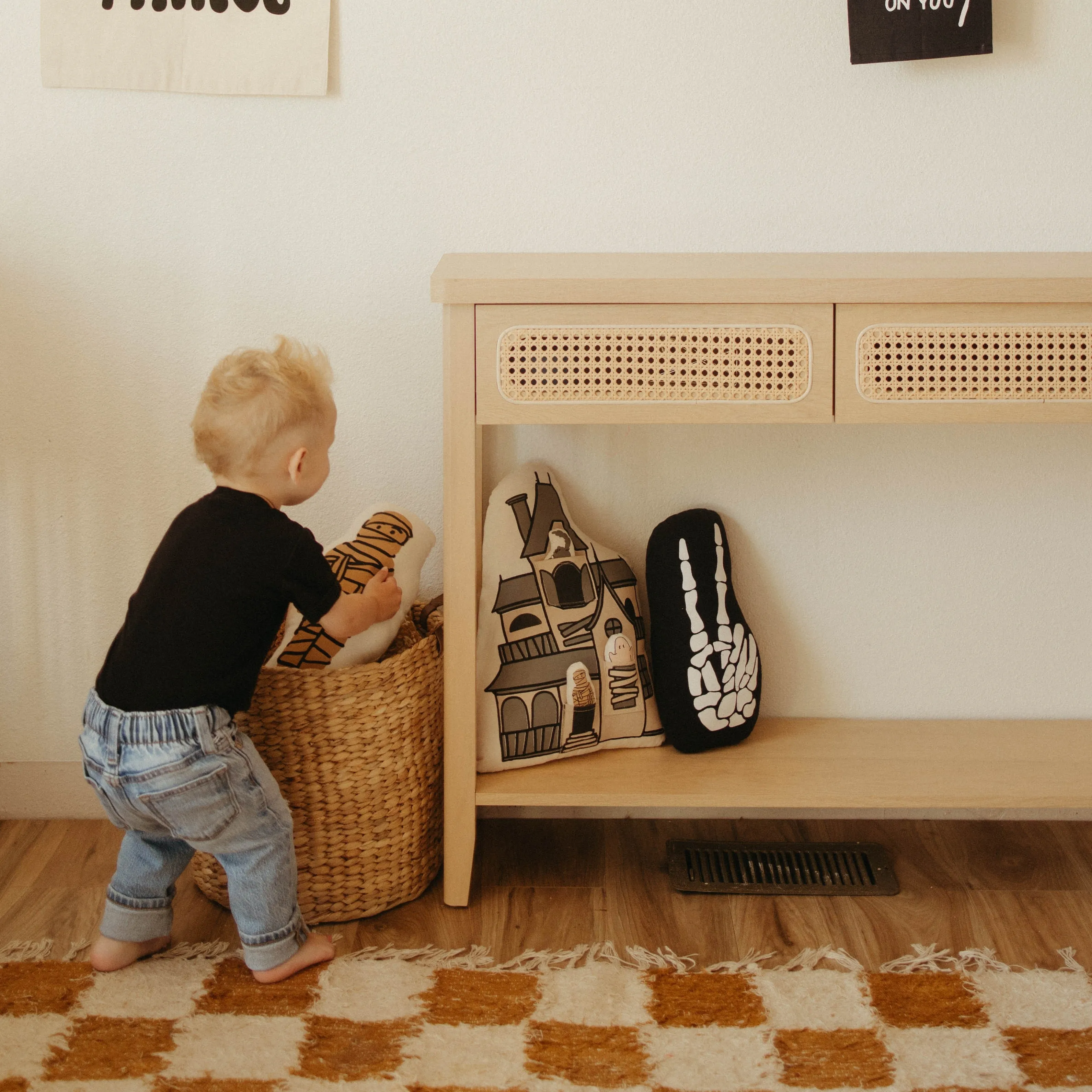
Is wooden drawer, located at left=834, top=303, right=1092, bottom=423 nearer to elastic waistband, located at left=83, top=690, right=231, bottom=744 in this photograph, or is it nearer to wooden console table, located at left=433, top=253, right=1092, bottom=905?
wooden console table, located at left=433, top=253, right=1092, bottom=905

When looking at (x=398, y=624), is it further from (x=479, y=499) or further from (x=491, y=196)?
(x=491, y=196)

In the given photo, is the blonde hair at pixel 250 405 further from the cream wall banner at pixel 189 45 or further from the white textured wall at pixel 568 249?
the cream wall banner at pixel 189 45

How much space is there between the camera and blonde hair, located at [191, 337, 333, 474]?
123cm

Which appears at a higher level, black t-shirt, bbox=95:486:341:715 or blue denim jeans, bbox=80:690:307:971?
black t-shirt, bbox=95:486:341:715

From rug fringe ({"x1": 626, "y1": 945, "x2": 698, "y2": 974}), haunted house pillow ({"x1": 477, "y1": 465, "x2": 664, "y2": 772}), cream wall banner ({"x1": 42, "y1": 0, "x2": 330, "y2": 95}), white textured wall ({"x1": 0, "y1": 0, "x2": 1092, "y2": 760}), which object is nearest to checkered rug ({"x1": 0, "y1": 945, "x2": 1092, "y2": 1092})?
rug fringe ({"x1": 626, "y1": 945, "x2": 698, "y2": 974})

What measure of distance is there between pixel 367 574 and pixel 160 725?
1.06ft

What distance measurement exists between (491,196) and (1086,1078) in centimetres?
127

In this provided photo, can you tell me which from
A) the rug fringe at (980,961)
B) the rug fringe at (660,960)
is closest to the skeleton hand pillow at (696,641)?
the rug fringe at (660,960)

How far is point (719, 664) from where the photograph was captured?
1550 mm

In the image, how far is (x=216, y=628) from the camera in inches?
48.4

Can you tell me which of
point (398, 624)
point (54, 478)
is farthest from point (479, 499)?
point (54, 478)

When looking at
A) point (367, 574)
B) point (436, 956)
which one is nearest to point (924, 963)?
point (436, 956)

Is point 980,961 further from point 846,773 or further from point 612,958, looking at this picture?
point 612,958

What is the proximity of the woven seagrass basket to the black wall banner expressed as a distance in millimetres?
978
